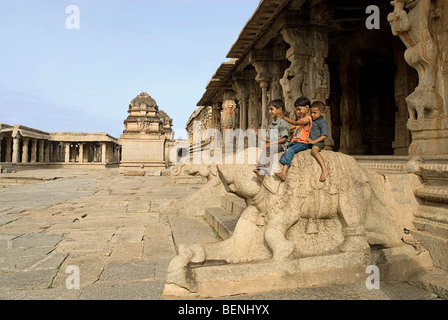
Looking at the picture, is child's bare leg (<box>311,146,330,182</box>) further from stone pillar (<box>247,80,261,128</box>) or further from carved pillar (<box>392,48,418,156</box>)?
stone pillar (<box>247,80,261,128</box>)

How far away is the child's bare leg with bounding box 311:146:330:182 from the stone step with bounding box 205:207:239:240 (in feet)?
4.02

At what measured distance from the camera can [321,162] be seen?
2.78 metres

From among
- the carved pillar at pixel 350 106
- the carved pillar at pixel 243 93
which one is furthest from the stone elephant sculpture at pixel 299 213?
the carved pillar at pixel 243 93

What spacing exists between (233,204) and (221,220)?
18.5 inches

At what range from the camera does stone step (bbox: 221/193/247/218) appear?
4199 millimetres

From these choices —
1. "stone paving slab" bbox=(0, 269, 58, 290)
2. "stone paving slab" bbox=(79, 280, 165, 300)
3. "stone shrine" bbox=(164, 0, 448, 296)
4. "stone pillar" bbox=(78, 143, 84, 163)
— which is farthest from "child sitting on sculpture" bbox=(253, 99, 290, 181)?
"stone pillar" bbox=(78, 143, 84, 163)

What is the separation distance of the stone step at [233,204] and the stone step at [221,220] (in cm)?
6

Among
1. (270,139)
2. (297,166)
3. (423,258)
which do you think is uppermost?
(270,139)

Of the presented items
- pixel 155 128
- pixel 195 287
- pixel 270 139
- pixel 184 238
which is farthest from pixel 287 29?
pixel 155 128

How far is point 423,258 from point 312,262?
1.21 meters
